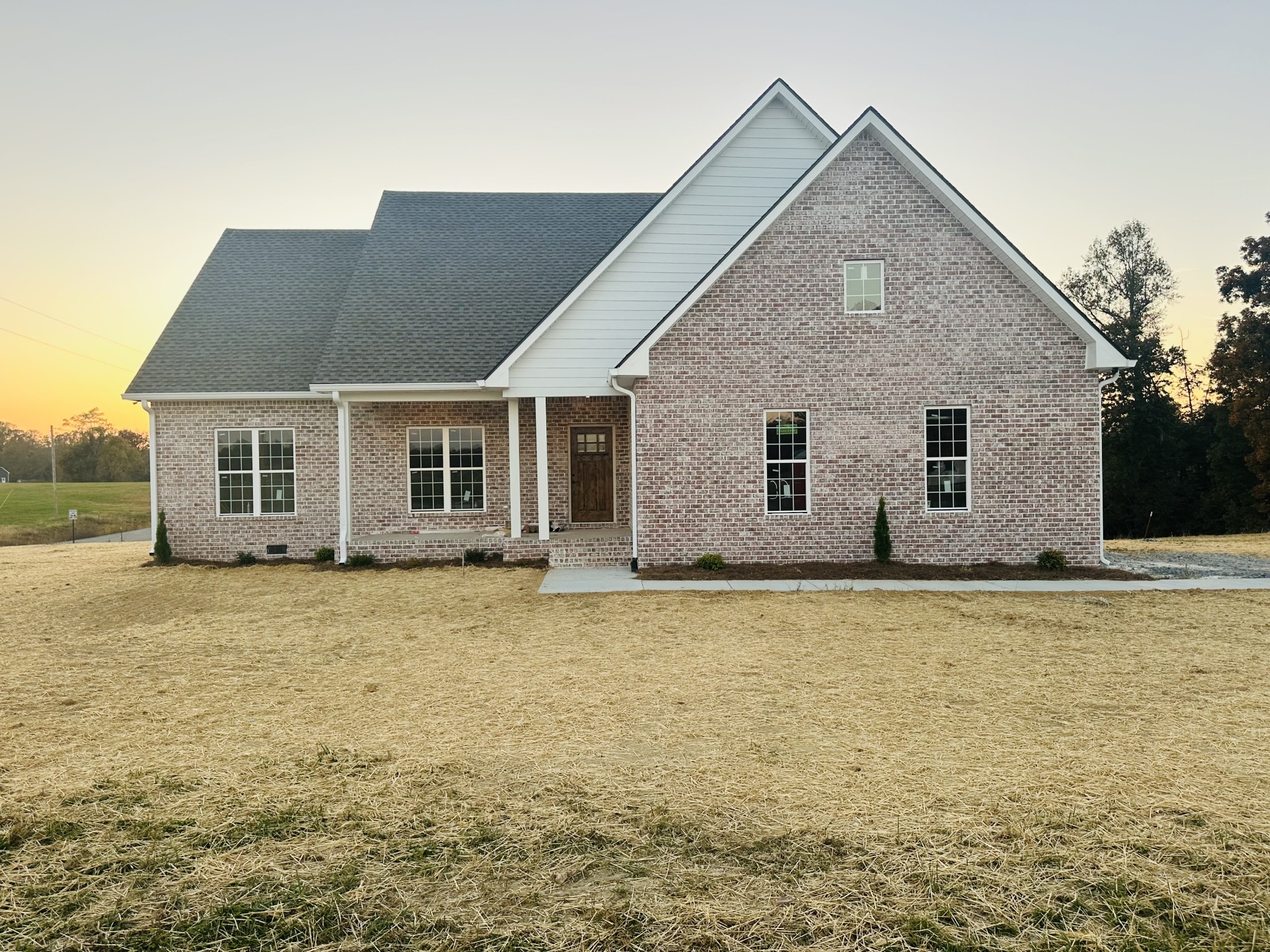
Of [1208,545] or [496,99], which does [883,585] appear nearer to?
[1208,545]

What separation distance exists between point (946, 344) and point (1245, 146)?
48.2 feet

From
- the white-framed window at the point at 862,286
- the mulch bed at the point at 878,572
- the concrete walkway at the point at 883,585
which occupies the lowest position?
the concrete walkway at the point at 883,585

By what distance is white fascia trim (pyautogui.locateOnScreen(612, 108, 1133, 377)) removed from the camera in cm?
1390

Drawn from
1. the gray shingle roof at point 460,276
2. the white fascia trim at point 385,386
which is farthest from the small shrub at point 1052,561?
the white fascia trim at point 385,386

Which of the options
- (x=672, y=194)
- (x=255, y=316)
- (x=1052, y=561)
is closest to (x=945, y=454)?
(x=1052, y=561)

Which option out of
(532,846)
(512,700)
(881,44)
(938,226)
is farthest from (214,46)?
(532,846)

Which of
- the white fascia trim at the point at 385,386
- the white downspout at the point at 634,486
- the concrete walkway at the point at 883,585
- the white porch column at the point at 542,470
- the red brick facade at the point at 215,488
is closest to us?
the concrete walkway at the point at 883,585

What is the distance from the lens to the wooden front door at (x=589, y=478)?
18078 millimetres

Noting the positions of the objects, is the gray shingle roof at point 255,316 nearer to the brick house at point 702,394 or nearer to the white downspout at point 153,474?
the brick house at point 702,394

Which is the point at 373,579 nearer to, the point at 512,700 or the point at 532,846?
the point at 512,700

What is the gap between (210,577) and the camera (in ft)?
49.6

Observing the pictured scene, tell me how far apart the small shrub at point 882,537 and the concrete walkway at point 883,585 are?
3.23 ft

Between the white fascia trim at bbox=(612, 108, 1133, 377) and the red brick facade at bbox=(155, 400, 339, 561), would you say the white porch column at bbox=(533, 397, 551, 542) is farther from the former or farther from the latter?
the red brick facade at bbox=(155, 400, 339, 561)

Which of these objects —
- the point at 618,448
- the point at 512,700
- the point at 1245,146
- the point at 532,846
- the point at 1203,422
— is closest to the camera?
the point at 532,846
